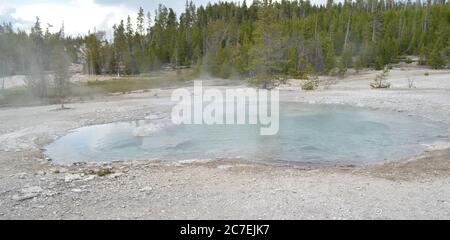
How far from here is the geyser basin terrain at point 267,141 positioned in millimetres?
14148

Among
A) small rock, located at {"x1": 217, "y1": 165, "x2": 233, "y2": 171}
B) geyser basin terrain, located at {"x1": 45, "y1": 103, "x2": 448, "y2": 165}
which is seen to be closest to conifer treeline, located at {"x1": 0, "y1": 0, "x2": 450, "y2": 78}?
geyser basin terrain, located at {"x1": 45, "y1": 103, "x2": 448, "y2": 165}

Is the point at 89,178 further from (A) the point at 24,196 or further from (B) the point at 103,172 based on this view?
(A) the point at 24,196

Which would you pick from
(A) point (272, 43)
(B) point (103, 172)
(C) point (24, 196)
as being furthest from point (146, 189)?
(A) point (272, 43)

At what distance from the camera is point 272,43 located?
42.6 metres

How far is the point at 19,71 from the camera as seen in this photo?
71.6 meters

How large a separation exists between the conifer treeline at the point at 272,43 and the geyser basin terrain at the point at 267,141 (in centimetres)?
2263

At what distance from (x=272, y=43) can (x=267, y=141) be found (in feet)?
91.0

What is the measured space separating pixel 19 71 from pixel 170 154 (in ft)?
224

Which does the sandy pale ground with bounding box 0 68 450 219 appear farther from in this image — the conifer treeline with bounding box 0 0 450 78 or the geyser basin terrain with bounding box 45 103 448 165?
the conifer treeline with bounding box 0 0 450 78

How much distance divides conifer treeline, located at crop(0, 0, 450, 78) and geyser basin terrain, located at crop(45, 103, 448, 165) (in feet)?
74.3

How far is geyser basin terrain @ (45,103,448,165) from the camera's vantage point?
14148 millimetres
